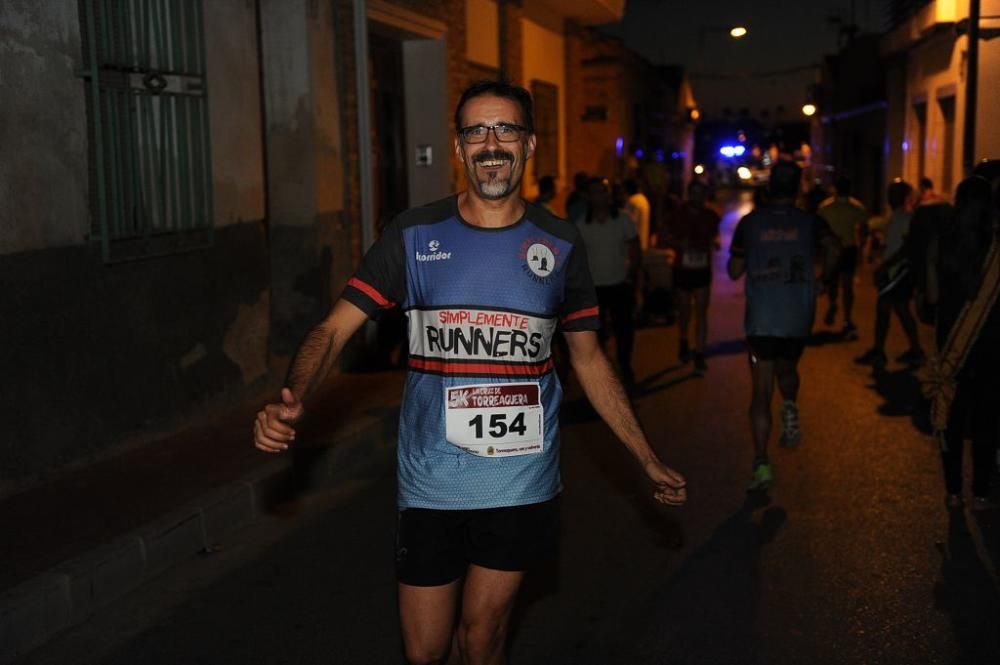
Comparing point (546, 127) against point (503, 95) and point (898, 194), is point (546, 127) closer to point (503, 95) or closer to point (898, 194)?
point (898, 194)

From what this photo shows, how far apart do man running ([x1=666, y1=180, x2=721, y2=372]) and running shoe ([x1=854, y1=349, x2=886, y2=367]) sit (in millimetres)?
1595

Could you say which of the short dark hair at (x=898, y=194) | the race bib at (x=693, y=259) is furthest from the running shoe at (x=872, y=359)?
the race bib at (x=693, y=259)

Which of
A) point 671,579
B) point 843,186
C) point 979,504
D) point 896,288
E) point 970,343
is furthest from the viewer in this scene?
point 843,186

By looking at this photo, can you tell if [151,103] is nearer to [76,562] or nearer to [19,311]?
[19,311]

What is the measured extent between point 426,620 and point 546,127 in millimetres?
16826

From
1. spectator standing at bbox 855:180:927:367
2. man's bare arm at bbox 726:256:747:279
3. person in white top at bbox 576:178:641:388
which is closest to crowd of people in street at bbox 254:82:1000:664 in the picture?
man's bare arm at bbox 726:256:747:279

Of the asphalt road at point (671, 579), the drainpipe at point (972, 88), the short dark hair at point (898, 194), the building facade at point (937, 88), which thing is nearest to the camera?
the asphalt road at point (671, 579)

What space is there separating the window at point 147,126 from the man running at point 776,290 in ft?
12.6

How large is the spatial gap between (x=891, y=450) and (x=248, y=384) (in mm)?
4670

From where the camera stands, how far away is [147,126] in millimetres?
A: 8062

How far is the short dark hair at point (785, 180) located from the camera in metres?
7.20

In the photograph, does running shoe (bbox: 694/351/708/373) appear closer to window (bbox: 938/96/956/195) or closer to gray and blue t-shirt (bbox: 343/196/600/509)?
gray and blue t-shirt (bbox: 343/196/600/509)

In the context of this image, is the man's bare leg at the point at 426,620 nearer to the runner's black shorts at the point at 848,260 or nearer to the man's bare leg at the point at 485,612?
the man's bare leg at the point at 485,612

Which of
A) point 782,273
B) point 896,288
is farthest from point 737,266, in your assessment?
point 896,288
